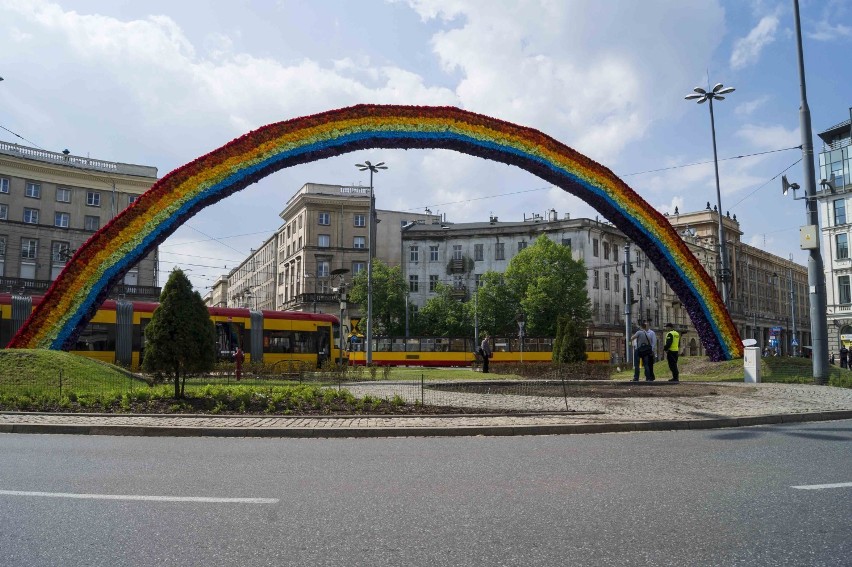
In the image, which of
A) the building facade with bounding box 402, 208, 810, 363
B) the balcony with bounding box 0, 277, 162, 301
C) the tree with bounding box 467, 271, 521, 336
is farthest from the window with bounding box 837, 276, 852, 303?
the balcony with bounding box 0, 277, 162, 301

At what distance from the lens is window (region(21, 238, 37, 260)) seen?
191 ft

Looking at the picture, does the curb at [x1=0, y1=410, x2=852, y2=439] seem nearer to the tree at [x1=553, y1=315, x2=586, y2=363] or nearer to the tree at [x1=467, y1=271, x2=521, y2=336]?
the tree at [x1=553, y1=315, x2=586, y2=363]

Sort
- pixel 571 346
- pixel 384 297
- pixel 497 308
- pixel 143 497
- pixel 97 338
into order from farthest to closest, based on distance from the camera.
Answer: pixel 384 297 < pixel 497 308 < pixel 97 338 < pixel 571 346 < pixel 143 497

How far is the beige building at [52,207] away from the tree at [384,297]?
1886cm

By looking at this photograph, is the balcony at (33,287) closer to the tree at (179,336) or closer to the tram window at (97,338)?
the tram window at (97,338)

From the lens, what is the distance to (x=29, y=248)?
5847 centimetres

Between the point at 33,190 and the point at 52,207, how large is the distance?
202 centimetres

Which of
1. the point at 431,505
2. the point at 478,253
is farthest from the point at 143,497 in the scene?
the point at 478,253

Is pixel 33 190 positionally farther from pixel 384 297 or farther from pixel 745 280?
pixel 745 280

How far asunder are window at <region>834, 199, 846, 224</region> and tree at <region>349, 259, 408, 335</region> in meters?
44.9

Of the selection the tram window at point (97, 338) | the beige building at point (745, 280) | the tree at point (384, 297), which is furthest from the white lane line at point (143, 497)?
the beige building at point (745, 280)

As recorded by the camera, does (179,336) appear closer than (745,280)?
Yes

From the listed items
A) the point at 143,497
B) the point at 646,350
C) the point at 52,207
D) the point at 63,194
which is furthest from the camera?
the point at 63,194

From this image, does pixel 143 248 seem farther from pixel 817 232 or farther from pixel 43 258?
pixel 43 258
